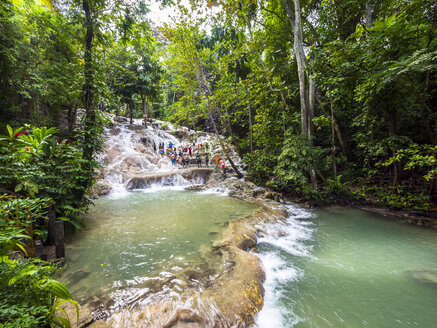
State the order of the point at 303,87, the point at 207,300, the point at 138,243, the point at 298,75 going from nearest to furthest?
the point at 207,300, the point at 138,243, the point at 303,87, the point at 298,75

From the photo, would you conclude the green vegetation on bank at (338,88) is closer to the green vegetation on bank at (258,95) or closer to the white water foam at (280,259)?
the green vegetation on bank at (258,95)

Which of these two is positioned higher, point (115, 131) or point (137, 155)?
point (115, 131)

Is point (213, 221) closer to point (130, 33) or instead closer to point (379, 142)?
point (130, 33)

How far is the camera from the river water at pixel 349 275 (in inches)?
108

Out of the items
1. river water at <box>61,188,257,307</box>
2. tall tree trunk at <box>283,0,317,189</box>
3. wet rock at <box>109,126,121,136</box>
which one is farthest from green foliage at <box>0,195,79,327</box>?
wet rock at <box>109,126,121,136</box>

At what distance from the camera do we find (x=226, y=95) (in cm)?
1121

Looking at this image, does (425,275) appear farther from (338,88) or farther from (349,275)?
(338,88)

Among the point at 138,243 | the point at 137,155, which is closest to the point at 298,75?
the point at 138,243

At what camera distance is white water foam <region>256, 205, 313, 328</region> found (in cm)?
271

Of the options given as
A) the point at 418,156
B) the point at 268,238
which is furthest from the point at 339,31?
the point at 268,238

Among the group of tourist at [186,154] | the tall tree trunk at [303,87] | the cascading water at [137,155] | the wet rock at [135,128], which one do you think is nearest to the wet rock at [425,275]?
the tall tree trunk at [303,87]

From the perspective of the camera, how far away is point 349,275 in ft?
12.1

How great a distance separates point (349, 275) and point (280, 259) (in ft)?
4.53

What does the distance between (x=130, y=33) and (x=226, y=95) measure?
21.6 feet
